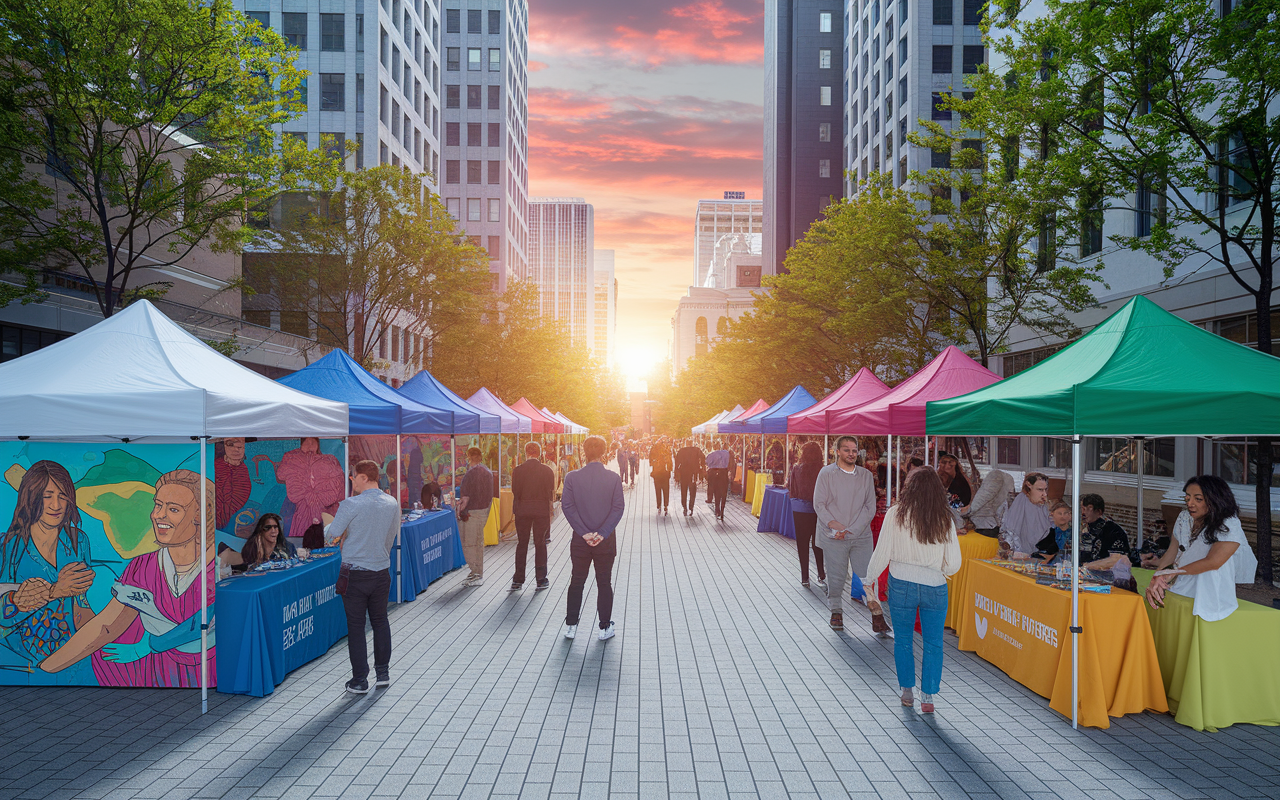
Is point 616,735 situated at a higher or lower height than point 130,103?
lower

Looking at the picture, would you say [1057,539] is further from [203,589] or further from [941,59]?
[941,59]

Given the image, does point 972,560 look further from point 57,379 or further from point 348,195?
point 348,195

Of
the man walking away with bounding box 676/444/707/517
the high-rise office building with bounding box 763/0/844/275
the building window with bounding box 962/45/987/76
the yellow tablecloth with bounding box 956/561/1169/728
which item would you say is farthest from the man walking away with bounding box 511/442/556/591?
the high-rise office building with bounding box 763/0/844/275

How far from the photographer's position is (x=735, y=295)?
14200cm

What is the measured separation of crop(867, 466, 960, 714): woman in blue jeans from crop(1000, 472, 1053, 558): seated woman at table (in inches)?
110

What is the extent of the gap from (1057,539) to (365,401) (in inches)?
339

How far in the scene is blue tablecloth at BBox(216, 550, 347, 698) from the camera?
6.80 m

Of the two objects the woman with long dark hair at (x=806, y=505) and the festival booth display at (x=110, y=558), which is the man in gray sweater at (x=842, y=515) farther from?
the festival booth display at (x=110, y=558)

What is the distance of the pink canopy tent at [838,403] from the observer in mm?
13479

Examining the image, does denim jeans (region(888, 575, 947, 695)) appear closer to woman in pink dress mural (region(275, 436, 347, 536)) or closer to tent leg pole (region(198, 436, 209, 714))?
tent leg pole (region(198, 436, 209, 714))

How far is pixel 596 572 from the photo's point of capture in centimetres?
856

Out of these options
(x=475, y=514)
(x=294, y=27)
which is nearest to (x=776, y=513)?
(x=475, y=514)

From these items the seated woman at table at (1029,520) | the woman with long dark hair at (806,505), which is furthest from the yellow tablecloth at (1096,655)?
the woman with long dark hair at (806,505)

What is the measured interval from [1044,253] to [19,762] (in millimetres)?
18839
